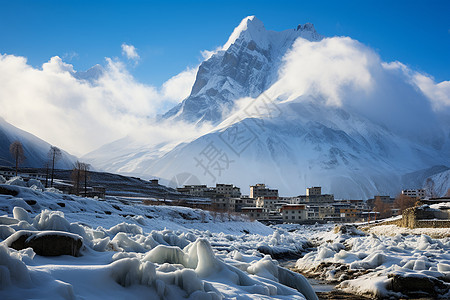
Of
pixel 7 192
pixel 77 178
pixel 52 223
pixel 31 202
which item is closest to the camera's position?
pixel 52 223

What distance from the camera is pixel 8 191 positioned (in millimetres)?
37969

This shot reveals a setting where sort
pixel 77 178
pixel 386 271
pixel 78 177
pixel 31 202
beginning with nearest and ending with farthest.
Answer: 1. pixel 386 271
2. pixel 31 202
3. pixel 78 177
4. pixel 77 178

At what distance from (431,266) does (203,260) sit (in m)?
15.7

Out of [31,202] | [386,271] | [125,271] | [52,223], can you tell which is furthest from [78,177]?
[125,271]

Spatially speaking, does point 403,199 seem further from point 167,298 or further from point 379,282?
point 167,298

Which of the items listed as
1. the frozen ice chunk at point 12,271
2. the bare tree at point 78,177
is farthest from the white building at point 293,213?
the frozen ice chunk at point 12,271

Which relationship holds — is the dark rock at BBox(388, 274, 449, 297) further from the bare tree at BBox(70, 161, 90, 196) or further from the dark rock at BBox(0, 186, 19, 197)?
the bare tree at BBox(70, 161, 90, 196)

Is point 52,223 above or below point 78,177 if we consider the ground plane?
below

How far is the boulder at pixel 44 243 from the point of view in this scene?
11164 mm

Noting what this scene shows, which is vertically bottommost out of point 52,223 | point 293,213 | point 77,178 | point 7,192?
point 293,213

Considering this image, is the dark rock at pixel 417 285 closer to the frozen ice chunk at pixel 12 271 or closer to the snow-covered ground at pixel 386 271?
the snow-covered ground at pixel 386 271

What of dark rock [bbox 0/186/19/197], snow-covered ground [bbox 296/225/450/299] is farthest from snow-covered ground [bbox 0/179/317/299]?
dark rock [bbox 0/186/19/197]

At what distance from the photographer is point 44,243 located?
11.2m

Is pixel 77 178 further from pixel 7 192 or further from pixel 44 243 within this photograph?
pixel 44 243
